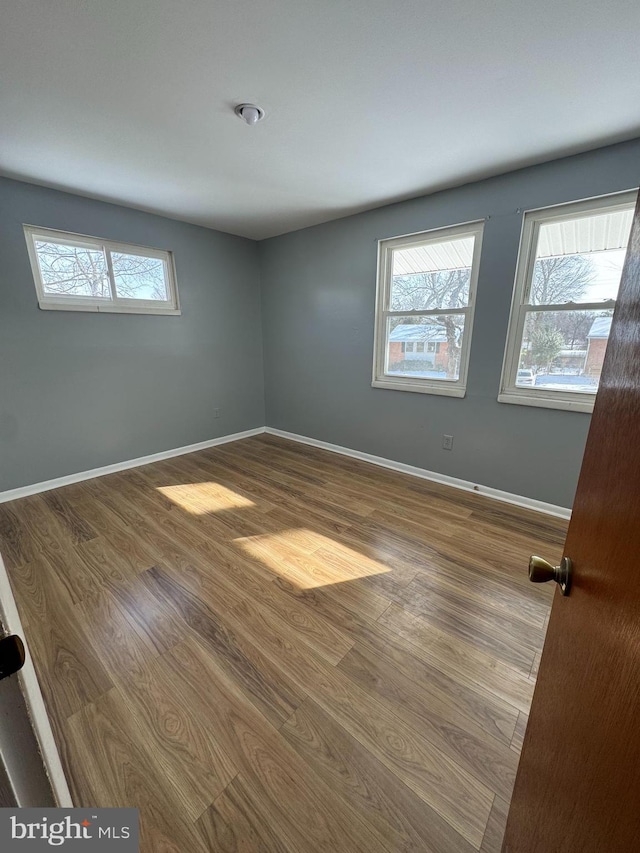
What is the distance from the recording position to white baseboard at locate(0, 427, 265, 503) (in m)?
2.79

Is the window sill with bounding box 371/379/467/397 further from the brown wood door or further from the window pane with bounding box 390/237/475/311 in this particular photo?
the brown wood door

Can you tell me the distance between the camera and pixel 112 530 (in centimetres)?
231

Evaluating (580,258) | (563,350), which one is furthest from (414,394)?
(580,258)

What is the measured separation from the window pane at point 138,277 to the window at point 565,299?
10.8 feet

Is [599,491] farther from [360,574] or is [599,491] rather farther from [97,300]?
[97,300]

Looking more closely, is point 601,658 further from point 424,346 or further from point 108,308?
point 108,308

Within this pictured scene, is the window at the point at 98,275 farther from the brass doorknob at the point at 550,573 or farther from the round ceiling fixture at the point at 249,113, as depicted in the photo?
the brass doorknob at the point at 550,573

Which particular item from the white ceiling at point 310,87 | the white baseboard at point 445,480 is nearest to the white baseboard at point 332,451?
the white baseboard at point 445,480

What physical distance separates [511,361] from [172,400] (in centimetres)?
335

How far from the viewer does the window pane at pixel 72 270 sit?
276 cm

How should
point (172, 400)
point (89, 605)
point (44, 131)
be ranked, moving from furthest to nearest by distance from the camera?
point (172, 400) < point (44, 131) < point (89, 605)

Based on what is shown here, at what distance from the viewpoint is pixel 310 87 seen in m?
1.60

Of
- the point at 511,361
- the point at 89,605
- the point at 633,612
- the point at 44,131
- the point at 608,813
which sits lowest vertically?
the point at 89,605

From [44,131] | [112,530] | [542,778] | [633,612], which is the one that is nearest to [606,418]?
[633,612]
